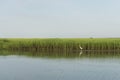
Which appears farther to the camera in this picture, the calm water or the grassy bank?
the grassy bank

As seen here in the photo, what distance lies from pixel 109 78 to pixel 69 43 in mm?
21762

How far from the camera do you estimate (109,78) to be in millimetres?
12711

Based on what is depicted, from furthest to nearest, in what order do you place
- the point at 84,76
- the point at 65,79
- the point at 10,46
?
the point at 10,46 → the point at 84,76 → the point at 65,79

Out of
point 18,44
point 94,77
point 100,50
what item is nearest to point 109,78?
point 94,77

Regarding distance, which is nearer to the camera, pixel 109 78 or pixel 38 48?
Result: pixel 109 78

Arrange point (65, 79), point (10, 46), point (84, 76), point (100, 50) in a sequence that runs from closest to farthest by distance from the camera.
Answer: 1. point (65, 79)
2. point (84, 76)
3. point (100, 50)
4. point (10, 46)

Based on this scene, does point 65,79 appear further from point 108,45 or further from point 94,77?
point 108,45

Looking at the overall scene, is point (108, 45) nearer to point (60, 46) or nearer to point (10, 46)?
point (60, 46)

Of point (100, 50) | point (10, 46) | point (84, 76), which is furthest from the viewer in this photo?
point (10, 46)

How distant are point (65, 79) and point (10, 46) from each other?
24.3 meters

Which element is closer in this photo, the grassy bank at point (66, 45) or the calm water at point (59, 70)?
the calm water at point (59, 70)

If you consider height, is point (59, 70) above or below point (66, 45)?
above

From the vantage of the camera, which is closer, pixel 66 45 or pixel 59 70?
pixel 59 70

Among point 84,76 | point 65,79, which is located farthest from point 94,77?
point 65,79
